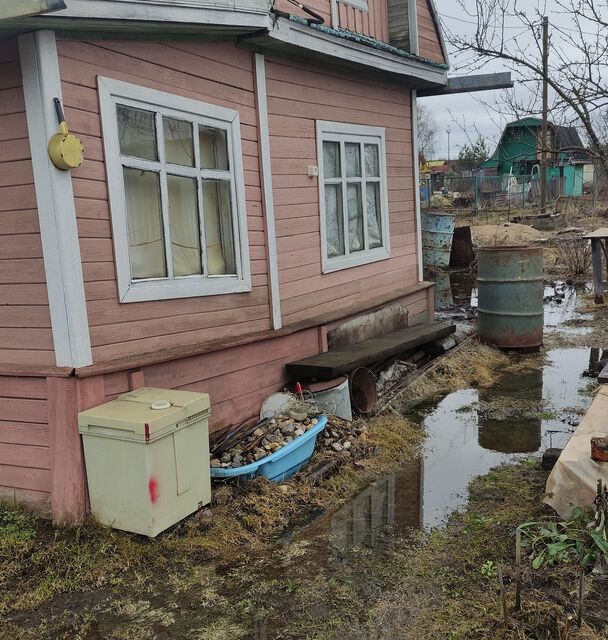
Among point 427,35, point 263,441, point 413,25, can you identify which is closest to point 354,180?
point 413,25

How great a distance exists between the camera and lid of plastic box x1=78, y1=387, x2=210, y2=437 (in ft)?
11.6

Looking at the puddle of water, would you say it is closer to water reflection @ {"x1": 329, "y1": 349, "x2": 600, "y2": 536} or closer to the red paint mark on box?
water reflection @ {"x1": 329, "y1": 349, "x2": 600, "y2": 536}

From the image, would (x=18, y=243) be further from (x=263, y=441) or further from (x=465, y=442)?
(x=465, y=442)

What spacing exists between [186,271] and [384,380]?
3113 millimetres

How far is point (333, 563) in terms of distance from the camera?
141 inches

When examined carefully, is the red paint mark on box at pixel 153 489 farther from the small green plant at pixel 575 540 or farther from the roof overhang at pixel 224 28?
the roof overhang at pixel 224 28

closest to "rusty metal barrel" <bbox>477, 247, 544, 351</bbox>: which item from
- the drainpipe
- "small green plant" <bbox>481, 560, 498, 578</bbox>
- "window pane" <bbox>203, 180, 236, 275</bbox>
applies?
"window pane" <bbox>203, 180, 236, 275</bbox>

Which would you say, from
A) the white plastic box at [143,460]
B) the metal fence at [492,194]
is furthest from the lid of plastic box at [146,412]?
the metal fence at [492,194]

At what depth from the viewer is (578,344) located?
881 cm

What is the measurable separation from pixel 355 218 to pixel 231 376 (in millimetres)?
3001

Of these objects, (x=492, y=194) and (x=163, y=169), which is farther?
(x=492, y=194)

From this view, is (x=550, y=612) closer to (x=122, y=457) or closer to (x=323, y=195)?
(x=122, y=457)

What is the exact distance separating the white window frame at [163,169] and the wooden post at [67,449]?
0.69 meters

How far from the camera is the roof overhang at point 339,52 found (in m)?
5.29
